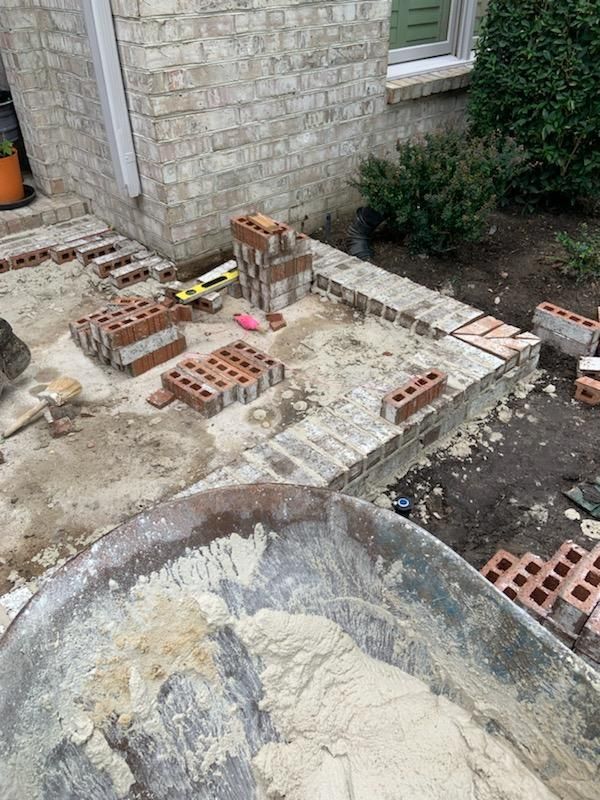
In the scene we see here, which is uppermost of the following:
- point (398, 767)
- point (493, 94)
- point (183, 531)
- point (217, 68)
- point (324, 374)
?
point (217, 68)

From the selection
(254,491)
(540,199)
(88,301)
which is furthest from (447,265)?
(254,491)

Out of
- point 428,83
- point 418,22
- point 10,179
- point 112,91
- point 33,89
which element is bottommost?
point 10,179

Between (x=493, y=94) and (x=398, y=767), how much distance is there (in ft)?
20.5

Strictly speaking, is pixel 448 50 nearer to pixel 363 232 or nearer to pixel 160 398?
pixel 363 232

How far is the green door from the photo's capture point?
642 cm

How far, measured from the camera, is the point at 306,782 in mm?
2051

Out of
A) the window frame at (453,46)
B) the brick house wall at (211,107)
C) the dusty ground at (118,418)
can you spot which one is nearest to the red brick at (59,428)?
the dusty ground at (118,418)

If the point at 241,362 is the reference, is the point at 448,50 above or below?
above

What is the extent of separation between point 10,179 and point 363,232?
349 cm

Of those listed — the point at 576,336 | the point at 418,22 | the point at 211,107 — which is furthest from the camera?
the point at 418,22

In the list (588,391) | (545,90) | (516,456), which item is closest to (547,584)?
(516,456)

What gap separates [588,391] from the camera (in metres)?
4.29

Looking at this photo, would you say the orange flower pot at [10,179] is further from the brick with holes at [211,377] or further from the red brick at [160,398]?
the red brick at [160,398]

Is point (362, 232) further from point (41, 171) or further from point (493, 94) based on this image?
point (41, 171)
